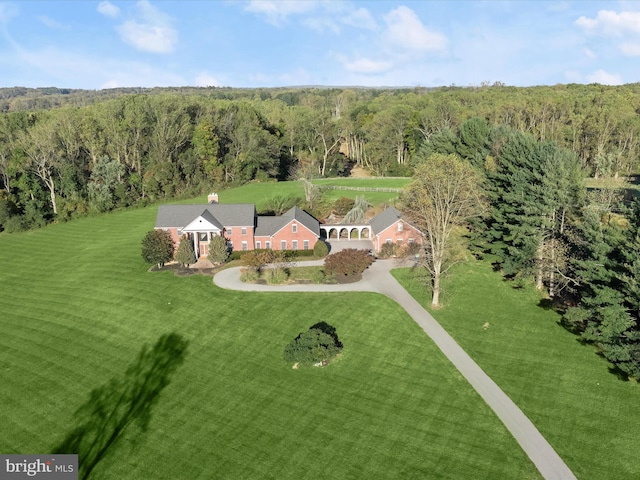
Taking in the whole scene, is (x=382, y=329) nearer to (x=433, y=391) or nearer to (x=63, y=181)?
(x=433, y=391)

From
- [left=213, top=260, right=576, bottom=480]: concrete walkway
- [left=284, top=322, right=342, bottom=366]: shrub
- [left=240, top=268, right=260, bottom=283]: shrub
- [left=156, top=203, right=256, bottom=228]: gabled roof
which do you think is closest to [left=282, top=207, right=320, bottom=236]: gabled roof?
[left=156, top=203, right=256, bottom=228]: gabled roof

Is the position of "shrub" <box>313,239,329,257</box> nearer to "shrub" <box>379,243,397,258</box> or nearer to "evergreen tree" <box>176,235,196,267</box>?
"shrub" <box>379,243,397,258</box>

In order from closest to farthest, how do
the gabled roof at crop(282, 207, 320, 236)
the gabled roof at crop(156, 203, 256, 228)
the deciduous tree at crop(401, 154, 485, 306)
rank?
the deciduous tree at crop(401, 154, 485, 306), the gabled roof at crop(156, 203, 256, 228), the gabled roof at crop(282, 207, 320, 236)

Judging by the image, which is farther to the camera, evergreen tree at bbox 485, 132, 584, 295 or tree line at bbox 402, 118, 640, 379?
evergreen tree at bbox 485, 132, 584, 295

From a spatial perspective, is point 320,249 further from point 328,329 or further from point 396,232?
point 328,329

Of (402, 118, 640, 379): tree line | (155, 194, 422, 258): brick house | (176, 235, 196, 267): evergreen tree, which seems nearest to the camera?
(402, 118, 640, 379): tree line

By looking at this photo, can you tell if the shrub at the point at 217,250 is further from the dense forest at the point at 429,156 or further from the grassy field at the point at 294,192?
the dense forest at the point at 429,156

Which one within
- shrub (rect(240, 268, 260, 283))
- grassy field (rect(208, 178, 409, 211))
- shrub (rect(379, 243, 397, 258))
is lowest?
shrub (rect(240, 268, 260, 283))
